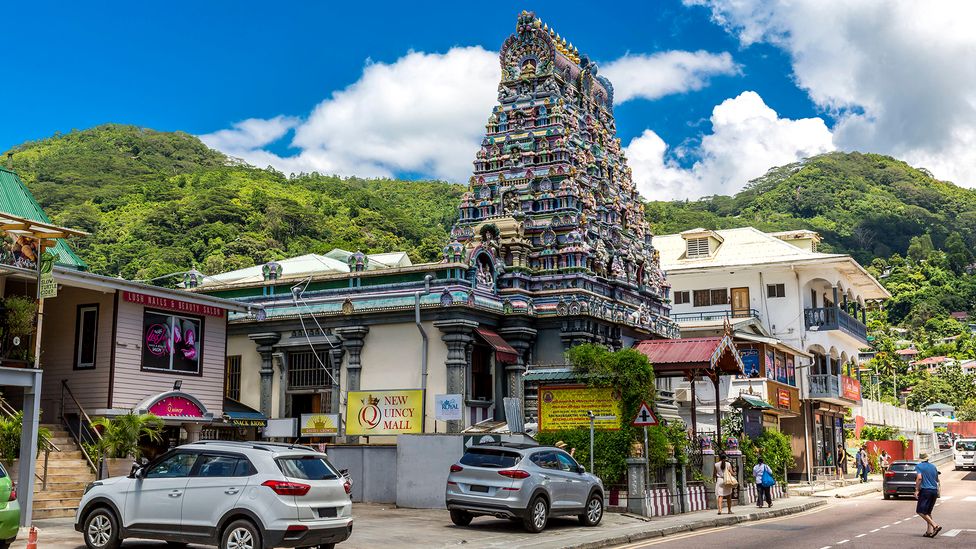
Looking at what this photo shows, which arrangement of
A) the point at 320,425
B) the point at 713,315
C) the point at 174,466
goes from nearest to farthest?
the point at 174,466
the point at 320,425
the point at 713,315

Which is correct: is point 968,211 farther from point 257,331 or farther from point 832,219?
point 257,331

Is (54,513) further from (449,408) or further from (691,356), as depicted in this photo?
(691,356)

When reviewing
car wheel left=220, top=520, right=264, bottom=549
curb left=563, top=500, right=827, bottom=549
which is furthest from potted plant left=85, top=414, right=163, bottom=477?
curb left=563, top=500, right=827, bottom=549

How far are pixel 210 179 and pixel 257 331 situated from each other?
7231 cm

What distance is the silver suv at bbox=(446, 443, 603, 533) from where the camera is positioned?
737 inches

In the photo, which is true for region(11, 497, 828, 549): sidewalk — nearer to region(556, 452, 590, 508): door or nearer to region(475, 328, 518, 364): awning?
region(556, 452, 590, 508): door

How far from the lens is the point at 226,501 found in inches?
537

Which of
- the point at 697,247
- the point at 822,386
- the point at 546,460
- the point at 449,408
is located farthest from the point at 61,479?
the point at 697,247

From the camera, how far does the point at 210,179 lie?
10238 cm

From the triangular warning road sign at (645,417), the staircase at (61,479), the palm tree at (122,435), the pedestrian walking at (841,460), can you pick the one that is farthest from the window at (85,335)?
the pedestrian walking at (841,460)

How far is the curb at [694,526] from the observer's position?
17477 mm

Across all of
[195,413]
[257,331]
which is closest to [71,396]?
[195,413]

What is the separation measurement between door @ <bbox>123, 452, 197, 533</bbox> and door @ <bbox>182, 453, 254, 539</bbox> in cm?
18

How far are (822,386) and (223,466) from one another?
37.6m
